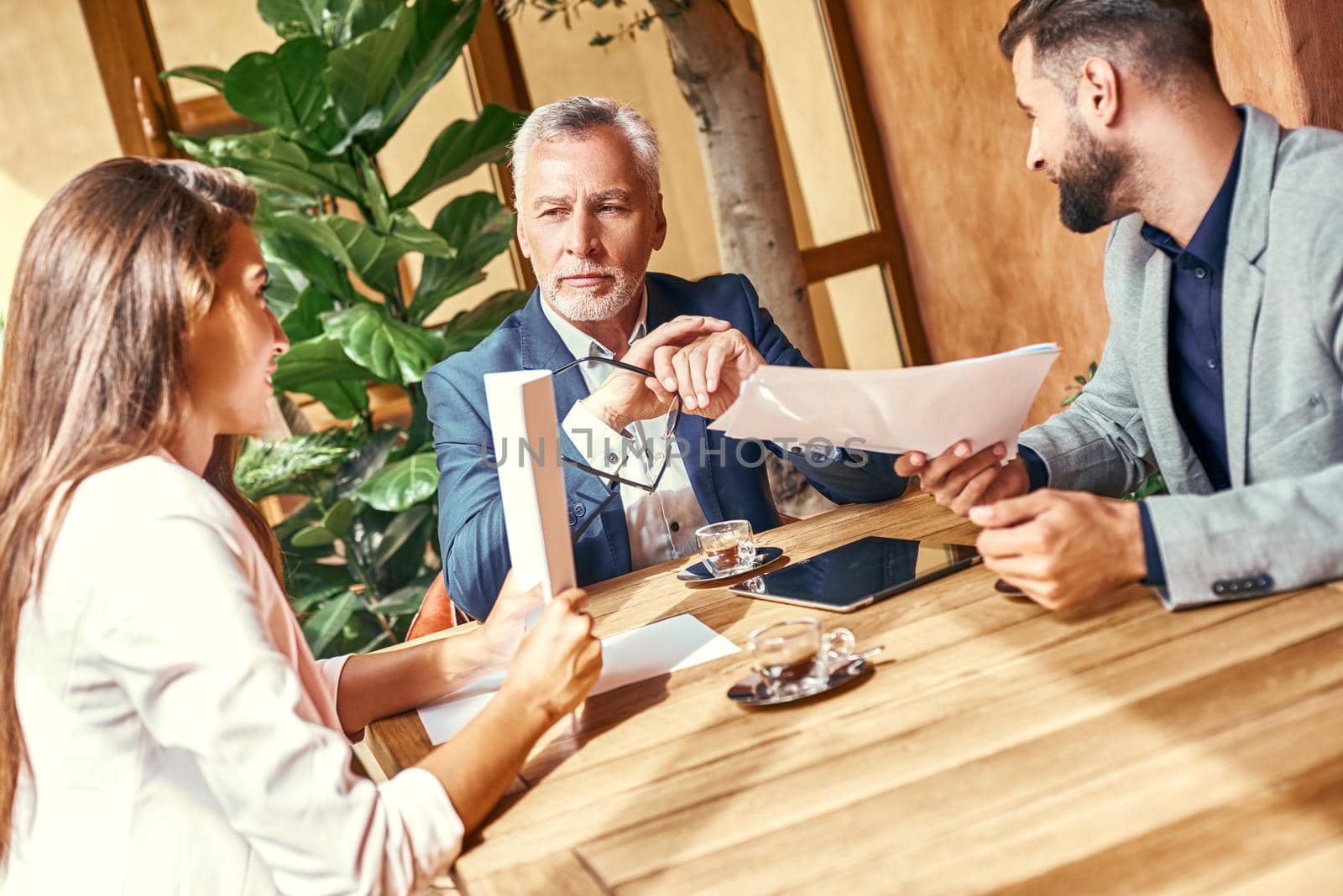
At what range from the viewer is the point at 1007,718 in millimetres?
1029

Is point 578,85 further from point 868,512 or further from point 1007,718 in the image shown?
point 1007,718

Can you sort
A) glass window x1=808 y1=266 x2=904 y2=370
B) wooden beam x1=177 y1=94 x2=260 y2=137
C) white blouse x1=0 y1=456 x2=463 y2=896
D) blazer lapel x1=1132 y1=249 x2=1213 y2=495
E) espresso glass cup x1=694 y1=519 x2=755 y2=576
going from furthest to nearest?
glass window x1=808 y1=266 x2=904 y2=370, wooden beam x1=177 y1=94 x2=260 y2=137, espresso glass cup x1=694 y1=519 x2=755 y2=576, blazer lapel x1=1132 y1=249 x2=1213 y2=495, white blouse x1=0 y1=456 x2=463 y2=896

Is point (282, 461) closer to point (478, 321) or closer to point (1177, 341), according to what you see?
point (478, 321)

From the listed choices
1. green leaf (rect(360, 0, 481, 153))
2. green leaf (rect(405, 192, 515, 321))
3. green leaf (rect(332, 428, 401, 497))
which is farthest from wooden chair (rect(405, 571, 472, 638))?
green leaf (rect(360, 0, 481, 153))

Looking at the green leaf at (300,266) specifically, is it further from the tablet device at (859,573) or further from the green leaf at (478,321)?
the tablet device at (859,573)

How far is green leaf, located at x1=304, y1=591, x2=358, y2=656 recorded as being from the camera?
3.29 metres

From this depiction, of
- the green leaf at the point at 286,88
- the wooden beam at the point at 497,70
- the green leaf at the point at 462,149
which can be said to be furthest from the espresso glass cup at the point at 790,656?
the wooden beam at the point at 497,70

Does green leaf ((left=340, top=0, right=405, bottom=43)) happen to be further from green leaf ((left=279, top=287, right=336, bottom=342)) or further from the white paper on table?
the white paper on table

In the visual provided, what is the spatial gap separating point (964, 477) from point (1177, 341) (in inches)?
15.3

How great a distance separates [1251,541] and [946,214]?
10.9ft

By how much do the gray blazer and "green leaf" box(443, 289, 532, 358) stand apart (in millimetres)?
1922

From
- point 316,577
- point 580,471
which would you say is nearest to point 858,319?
point 316,577

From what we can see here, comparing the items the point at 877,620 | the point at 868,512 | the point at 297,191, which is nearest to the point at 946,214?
the point at 297,191

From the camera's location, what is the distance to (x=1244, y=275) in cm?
141
